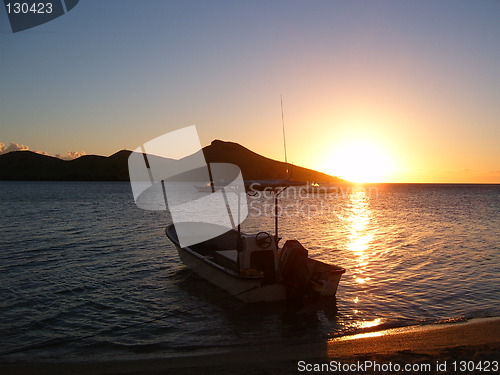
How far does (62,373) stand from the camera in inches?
355

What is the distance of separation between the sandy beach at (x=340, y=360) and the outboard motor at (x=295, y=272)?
3092 millimetres

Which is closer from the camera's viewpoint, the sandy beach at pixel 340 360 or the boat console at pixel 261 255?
the sandy beach at pixel 340 360

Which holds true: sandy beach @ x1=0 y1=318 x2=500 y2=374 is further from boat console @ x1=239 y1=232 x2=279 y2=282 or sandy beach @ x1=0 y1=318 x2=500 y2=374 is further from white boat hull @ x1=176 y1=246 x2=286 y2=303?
boat console @ x1=239 y1=232 x2=279 y2=282

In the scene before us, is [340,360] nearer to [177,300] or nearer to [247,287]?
[247,287]

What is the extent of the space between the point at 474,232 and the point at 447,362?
3299cm

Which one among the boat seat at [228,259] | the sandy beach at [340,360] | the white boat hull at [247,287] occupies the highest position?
the boat seat at [228,259]

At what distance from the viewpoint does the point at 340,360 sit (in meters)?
9.47

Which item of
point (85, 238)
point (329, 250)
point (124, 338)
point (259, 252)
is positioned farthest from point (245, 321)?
point (85, 238)

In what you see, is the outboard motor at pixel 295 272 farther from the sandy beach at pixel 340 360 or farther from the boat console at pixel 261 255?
the sandy beach at pixel 340 360

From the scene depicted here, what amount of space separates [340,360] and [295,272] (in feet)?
15.6

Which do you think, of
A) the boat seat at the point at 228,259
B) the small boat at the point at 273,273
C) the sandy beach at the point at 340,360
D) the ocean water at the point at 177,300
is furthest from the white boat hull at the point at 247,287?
the sandy beach at the point at 340,360

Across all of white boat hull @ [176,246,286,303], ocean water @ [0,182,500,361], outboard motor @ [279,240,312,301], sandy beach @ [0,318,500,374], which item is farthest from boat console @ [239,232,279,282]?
sandy beach @ [0,318,500,374]

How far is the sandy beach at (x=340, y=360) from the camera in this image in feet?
29.0

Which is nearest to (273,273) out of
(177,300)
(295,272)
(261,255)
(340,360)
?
Answer: (261,255)
